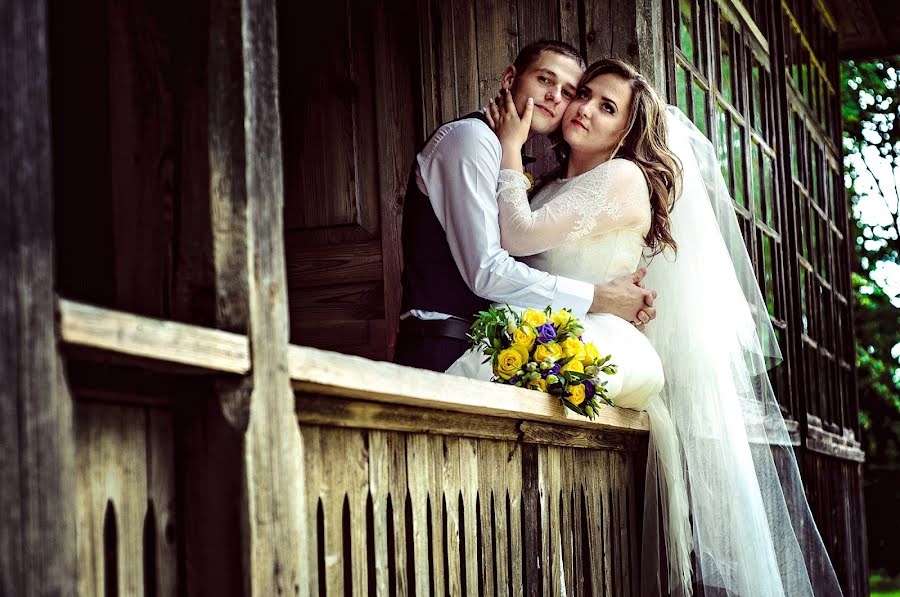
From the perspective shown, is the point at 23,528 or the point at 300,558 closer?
the point at 23,528

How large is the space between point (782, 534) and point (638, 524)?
20.0 inches

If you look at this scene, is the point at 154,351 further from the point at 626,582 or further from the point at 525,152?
the point at 525,152

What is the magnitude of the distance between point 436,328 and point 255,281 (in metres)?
2.02

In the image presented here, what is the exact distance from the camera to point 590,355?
11.8 feet

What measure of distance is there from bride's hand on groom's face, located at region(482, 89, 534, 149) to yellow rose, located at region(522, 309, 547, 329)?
72cm

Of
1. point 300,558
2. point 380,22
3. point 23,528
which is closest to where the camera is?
point 23,528

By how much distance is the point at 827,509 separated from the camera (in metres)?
8.10

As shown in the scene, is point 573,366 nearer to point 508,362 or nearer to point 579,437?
point 508,362

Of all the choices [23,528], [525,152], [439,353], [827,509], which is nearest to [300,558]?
[23,528]

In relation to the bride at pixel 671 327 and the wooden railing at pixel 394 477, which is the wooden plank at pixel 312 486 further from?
the bride at pixel 671 327

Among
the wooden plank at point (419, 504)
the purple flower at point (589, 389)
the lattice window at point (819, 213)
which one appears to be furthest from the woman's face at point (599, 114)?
the lattice window at point (819, 213)

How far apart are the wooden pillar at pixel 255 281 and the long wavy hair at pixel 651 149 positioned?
2514 millimetres

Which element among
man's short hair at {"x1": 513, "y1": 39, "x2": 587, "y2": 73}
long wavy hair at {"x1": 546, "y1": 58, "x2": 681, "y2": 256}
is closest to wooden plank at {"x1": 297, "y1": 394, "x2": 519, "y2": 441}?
long wavy hair at {"x1": 546, "y1": 58, "x2": 681, "y2": 256}

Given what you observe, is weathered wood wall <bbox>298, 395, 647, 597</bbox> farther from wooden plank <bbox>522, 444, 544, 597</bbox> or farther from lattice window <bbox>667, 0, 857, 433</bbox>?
lattice window <bbox>667, 0, 857, 433</bbox>
